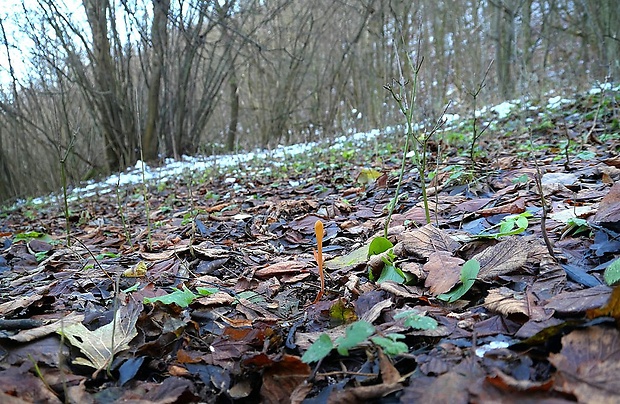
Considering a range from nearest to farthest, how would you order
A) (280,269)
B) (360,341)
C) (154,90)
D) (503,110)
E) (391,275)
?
(360,341), (391,275), (280,269), (503,110), (154,90)

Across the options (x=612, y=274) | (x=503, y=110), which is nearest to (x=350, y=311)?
(x=612, y=274)

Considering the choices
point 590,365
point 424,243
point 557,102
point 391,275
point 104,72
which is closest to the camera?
point 590,365

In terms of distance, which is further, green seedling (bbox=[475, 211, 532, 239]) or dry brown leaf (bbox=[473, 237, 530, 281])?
green seedling (bbox=[475, 211, 532, 239])

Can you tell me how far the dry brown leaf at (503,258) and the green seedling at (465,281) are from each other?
1.8 inches

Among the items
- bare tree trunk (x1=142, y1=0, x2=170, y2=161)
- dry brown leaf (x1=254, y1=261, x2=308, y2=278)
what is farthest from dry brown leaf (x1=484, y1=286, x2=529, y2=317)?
bare tree trunk (x1=142, y1=0, x2=170, y2=161)

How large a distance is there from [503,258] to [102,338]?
1.15 meters

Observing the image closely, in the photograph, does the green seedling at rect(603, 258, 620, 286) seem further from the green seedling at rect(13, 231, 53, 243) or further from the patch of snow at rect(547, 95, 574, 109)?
the patch of snow at rect(547, 95, 574, 109)

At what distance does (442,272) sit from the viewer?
1.33 meters

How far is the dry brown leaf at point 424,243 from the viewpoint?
1.54 metres

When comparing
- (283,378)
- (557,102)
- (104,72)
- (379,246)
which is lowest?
(283,378)

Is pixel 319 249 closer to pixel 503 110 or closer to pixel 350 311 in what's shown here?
pixel 350 311

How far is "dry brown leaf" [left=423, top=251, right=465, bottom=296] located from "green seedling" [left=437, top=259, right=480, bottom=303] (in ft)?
0.05

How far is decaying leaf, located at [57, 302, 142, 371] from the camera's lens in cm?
105

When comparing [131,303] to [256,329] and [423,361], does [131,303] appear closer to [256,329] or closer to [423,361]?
[256,329]
